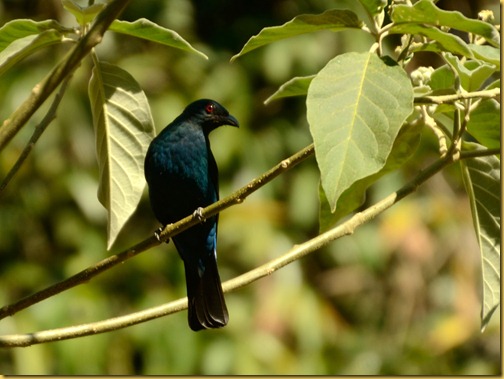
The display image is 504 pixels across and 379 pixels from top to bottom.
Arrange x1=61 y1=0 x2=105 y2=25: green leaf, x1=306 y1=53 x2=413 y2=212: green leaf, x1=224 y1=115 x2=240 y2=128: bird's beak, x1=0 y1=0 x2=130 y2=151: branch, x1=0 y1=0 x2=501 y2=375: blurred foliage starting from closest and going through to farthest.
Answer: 1. x1=0 y1=0 x2=130 y2=151: branch
2. x1=306 y1=53 x2=413 y2=212: green leaf
3. x1=61 y1=0 x2=105 y2=25: green leaf
4. x1=224 y1=115 x2=240 y2=128: bird's beak
5. x1=0 y1=0 x2=501 y2=375: blurred foliage

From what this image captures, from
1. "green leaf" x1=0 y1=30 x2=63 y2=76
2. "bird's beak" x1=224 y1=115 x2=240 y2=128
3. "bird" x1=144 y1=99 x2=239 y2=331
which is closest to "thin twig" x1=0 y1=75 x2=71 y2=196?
"green leaf" x1=0 y1=30 x2=63 y2=76

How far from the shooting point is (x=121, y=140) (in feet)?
7.73

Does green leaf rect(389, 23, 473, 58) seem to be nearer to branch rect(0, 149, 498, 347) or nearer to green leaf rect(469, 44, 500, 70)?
green leaf rect(469, 44, 500, 70)

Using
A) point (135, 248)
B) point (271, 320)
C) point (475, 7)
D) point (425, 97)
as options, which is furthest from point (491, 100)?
point (475, 7)

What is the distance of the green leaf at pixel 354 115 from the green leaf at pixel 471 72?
18cm

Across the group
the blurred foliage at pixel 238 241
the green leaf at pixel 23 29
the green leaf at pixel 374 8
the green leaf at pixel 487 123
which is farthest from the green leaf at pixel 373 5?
the blurred foliage at pixel 238 241

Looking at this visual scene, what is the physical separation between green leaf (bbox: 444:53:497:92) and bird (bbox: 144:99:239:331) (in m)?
1.97

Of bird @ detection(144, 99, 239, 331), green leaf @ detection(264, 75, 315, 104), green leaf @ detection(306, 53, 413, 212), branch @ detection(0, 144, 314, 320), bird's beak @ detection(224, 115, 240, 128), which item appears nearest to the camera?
green leaf @ detection(306, 53, 413, 212)

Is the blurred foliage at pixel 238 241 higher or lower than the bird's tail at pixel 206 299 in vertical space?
lower

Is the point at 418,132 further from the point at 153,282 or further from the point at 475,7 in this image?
the point at 475,7

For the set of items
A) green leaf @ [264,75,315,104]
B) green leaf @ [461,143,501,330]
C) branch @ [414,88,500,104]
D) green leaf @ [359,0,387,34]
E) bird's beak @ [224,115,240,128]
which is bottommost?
bird's beak @ [224,115,240,128]

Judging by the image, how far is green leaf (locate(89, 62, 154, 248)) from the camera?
91.7 inches

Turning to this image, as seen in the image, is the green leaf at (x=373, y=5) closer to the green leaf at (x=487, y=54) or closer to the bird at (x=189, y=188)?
the green leaf at (x=487, y=54)

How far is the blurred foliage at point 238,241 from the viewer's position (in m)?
6.09
